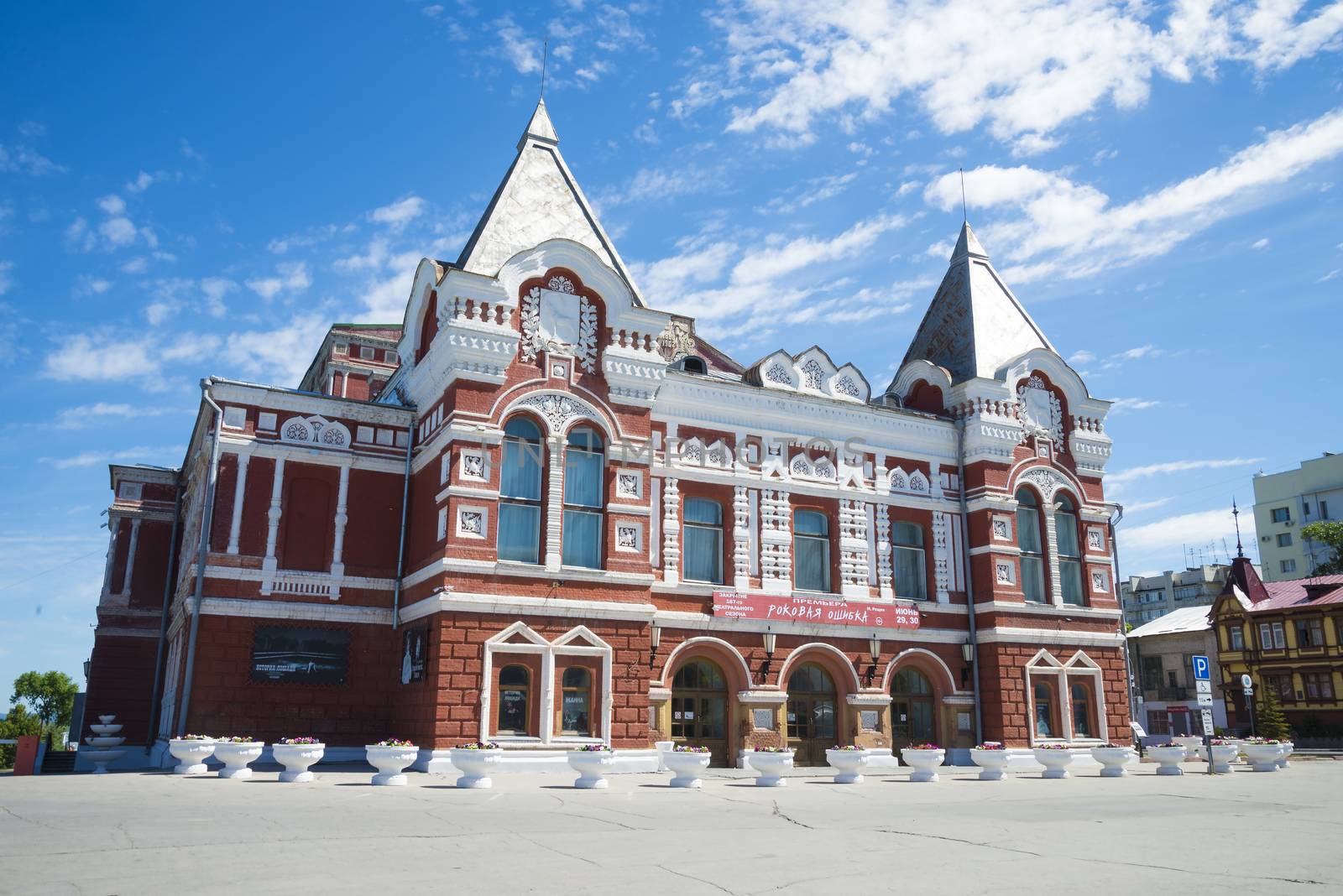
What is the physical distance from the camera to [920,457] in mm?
27438

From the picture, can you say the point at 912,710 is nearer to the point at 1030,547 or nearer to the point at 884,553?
Answer: the point at 884,553

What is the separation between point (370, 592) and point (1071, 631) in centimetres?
1793

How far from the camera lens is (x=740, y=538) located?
960 inches

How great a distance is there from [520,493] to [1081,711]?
16404 millimetres

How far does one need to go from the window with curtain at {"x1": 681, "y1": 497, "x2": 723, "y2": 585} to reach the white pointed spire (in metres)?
9.70

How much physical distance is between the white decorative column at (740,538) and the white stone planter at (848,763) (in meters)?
5.47

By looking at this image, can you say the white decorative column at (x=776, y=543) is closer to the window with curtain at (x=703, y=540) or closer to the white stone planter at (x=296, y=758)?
the window with curtain at (x=703, y=540)

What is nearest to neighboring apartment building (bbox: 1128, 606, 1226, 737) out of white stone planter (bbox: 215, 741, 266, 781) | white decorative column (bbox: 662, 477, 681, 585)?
white decorative column (bbox: 662, 477, 681, 585)

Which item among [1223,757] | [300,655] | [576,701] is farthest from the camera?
[1223,757]

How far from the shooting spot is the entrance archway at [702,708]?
23125mm

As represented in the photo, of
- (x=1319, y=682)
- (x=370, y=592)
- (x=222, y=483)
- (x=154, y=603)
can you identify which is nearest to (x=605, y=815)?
(x=370, y=592)

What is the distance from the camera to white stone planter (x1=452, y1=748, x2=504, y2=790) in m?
16.6

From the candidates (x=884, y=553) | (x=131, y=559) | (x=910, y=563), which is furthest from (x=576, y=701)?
(x=131, y=559)

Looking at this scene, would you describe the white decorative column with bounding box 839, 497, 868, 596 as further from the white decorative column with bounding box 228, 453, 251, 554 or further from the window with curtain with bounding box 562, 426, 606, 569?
the white decorative column with bounding box 228, 453, 251, 554
